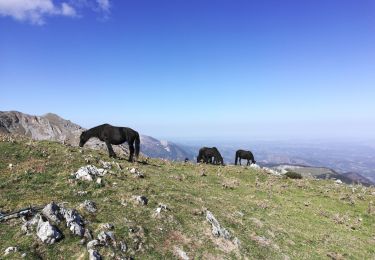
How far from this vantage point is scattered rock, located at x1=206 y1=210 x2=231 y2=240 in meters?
17.3

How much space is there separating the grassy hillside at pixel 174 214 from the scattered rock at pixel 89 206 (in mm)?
317

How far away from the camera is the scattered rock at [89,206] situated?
16.0 m

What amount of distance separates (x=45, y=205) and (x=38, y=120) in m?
135

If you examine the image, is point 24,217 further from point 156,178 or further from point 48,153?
point 156,178

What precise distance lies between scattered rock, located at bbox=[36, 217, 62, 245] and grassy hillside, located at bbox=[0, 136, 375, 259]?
0.21m

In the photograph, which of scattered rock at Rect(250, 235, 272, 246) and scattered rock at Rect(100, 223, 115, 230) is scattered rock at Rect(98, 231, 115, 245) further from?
scattered rock at Rect(250, 235, 272, 246)

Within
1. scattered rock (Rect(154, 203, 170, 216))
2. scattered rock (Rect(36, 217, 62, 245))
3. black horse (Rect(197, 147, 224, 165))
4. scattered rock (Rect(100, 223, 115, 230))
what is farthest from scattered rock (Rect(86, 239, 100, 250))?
black horse (Rect(197, 147, 224, 165))

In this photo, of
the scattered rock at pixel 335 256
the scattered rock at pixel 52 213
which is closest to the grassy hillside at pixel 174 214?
the scattered rock at pixel 335 256

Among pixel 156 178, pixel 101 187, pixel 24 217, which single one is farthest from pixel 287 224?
pixel 24 217

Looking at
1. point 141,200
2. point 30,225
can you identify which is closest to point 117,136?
point 141,200

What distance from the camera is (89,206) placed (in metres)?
16.2

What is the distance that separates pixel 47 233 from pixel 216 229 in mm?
7880

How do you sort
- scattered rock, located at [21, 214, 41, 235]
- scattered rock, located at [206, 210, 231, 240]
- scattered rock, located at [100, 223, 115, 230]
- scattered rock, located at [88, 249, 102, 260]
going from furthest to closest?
scattered rock, located at [206, 210, 231, 240]
scattered rock, located at [100, 223, 115, 230]
scattered rock, located at [21, 214, 41, 235]
scattered rock, located at [88, 249, 102, 260]

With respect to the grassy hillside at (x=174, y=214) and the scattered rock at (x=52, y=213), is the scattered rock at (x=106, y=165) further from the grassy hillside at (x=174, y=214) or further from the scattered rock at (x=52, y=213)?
the scattered rock at (x=52, y=213)
